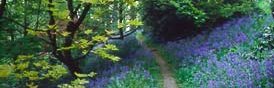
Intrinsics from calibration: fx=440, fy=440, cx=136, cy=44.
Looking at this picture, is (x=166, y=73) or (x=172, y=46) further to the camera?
(x=172, y=46)

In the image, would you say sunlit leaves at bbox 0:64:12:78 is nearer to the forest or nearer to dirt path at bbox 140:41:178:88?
the forest

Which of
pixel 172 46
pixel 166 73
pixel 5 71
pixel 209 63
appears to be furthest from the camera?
pixel 172 46

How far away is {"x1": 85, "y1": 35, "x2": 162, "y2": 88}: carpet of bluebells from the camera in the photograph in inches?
566

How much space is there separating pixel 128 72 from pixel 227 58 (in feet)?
12.5

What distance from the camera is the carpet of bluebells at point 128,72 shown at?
1439cm

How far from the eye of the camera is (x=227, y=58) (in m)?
13.9

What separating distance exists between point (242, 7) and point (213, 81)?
311 inches

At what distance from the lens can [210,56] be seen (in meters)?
15.6

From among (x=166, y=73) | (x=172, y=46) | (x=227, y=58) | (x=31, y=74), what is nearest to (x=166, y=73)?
(x=166, y=73)

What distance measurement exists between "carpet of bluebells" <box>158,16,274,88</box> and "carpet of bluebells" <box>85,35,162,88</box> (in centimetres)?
92

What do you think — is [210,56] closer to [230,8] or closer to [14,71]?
[230,8]

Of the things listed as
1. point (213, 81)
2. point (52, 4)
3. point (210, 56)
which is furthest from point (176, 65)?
point (52, 4)

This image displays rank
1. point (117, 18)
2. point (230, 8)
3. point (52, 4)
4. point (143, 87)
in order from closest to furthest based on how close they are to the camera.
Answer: point (52, 4) → point (143, 87) → point (230, 8) → point (117, 18)

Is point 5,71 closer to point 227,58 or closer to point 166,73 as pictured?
point 227,58
